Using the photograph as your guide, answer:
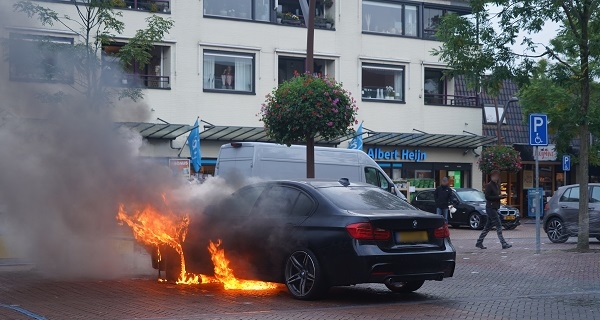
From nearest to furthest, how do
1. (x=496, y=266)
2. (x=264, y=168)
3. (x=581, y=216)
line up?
1. (x=496, y=266)
2. (x=581, y=216)
3. (x=264, y=168)

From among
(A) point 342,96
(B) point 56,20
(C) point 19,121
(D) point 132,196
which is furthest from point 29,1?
(A) point 342,96

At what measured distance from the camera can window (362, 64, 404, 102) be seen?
125ft

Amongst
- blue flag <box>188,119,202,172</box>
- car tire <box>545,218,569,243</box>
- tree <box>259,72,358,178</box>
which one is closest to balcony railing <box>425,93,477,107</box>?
blue flag <box>188,119,202,172</box>

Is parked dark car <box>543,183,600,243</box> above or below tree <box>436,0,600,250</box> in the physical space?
below

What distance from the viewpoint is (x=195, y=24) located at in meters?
33.3

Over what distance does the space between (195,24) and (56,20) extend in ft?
49.9

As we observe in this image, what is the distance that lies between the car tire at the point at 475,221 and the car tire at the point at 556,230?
7979 millimetres

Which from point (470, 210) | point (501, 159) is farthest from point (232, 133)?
point (501, 159)

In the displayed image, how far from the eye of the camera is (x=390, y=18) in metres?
38.8

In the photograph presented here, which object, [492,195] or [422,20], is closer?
[492,195]

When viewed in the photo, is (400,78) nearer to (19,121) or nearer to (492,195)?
(492,195)

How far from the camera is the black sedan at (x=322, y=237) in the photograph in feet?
35.1

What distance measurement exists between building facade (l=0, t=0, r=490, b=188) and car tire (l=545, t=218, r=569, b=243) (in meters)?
9.89

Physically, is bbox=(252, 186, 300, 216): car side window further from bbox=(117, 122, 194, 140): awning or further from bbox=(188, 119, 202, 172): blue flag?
bbox=(188, 119, 202, 172): blue flag
